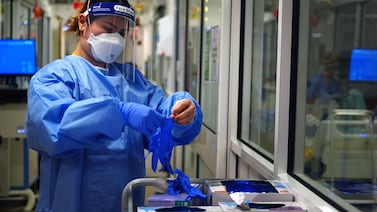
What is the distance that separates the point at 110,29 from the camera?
1759mm

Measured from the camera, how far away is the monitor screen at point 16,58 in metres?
3.97

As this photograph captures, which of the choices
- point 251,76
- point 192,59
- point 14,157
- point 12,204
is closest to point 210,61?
point 251,76

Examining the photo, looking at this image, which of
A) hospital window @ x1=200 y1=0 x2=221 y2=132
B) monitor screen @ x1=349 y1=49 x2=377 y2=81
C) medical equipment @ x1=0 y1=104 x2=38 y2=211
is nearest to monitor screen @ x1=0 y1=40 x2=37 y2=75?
medical equipment @ x1=0 y1=104 x2=38 y2=211

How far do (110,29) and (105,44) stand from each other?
0.23ft

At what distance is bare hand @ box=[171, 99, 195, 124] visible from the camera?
1534 mm

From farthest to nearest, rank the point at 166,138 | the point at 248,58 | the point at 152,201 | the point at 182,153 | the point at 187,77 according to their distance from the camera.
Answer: the point at 182,153, the point at 187,77, the point at 248,58, the point at 166,138, the point at 152,201

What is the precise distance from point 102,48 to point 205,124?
1.26m

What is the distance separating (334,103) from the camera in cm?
426

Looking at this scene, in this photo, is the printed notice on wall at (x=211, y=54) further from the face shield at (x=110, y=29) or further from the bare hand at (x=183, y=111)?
the bare hand at (x=183, y=111)

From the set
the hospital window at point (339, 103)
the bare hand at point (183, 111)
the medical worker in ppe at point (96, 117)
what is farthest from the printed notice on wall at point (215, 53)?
the bare hand at point (183, 111)

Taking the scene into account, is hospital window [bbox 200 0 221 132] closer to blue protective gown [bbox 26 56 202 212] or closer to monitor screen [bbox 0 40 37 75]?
blue protective gown [bbox 26 56 202 212]

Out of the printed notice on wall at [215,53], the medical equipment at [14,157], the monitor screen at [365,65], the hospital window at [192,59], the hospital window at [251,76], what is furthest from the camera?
the medical equipment at [14,157]

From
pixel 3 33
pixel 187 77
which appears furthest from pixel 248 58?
pixel 3 33

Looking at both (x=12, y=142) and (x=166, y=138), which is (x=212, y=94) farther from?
(x=12, y=142)
